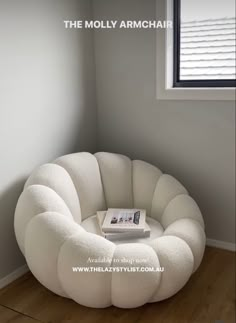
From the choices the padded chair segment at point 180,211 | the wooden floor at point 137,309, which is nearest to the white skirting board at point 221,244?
the wooden floor at point 137,309

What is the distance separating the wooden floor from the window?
1.19 meters

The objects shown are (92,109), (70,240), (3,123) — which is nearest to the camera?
(70,240)

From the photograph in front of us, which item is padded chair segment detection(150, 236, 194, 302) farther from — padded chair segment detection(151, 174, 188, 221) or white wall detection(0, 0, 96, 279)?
white wall detection(0, 0, 96, 279)

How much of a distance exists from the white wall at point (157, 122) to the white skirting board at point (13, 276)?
40.1 inches

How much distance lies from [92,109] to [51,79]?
0.46 m

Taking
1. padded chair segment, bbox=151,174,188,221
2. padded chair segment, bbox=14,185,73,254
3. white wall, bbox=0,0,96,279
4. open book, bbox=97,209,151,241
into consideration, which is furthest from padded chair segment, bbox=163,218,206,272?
white wall, bbox=0,0,96,279

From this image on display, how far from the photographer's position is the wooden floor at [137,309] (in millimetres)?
1714

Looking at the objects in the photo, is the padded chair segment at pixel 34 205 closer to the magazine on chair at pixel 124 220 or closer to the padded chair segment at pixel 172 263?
the magazine on chair at pixel 124 220

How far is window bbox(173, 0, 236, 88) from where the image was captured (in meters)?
2.18

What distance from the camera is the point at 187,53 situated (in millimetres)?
2318

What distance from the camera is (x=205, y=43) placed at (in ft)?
7.36

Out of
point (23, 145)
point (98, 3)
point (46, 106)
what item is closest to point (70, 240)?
point (23, 145)

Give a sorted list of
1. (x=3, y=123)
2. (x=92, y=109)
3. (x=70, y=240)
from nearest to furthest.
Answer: (x=70, y=240) → (x=3, y=123) → (x=92, y=109)

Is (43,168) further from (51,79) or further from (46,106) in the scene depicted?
(51,79)
